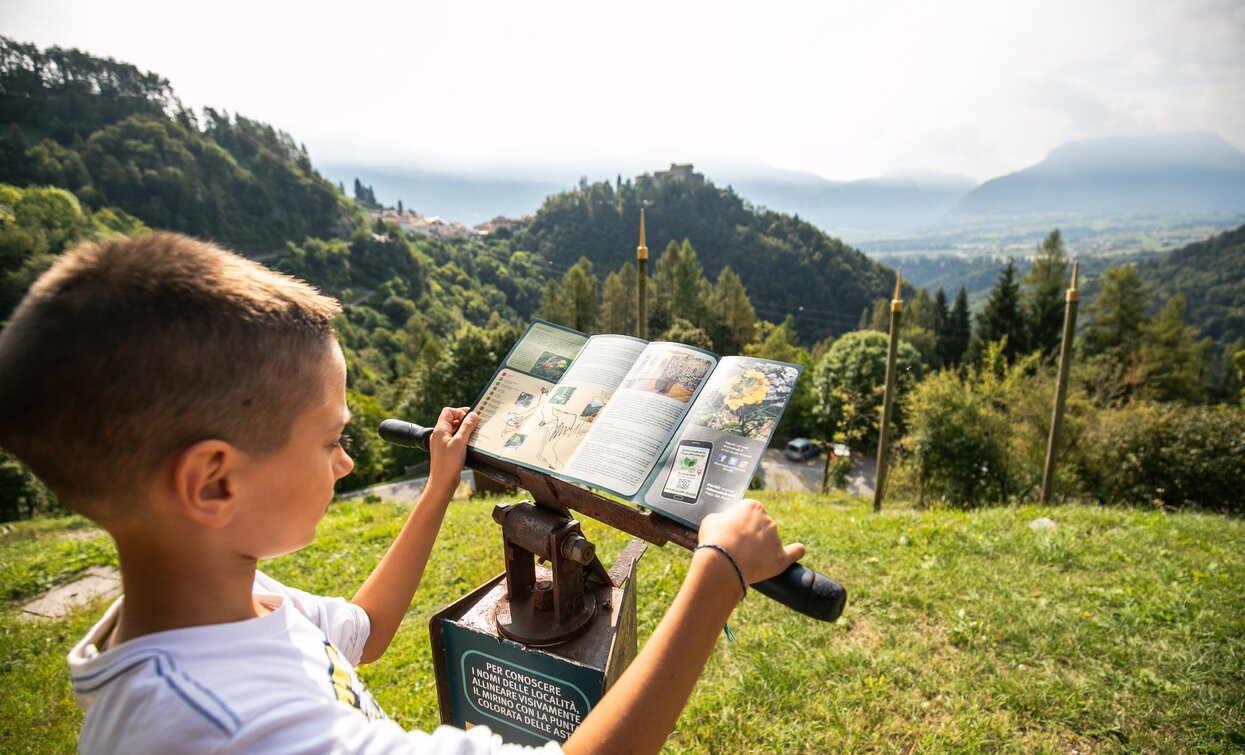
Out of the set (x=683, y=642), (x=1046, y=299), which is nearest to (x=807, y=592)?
(x=683, y=642)

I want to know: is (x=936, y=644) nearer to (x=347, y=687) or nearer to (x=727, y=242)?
(x=347, y=687)

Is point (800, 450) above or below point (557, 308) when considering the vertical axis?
below

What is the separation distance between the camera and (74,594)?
5934 millimetres

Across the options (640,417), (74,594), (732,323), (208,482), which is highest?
(208,482)

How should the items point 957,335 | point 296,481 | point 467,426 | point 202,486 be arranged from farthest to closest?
point 957,335, point 467,426, point 296,481, point 202,486

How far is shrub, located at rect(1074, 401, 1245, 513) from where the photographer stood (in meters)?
12.2

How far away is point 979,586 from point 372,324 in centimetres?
7031

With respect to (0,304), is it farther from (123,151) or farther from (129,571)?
(129,571)

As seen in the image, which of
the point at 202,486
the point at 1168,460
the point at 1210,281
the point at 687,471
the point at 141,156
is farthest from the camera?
the point at 1210,281

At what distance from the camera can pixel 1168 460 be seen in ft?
43.6

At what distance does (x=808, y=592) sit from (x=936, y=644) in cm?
390

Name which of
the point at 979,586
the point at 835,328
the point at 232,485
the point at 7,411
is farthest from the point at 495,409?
the point at 835,328

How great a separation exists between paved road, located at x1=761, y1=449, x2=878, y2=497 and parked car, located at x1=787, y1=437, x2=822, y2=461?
11.5 inches

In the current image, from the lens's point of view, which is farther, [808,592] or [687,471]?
[687,471]
